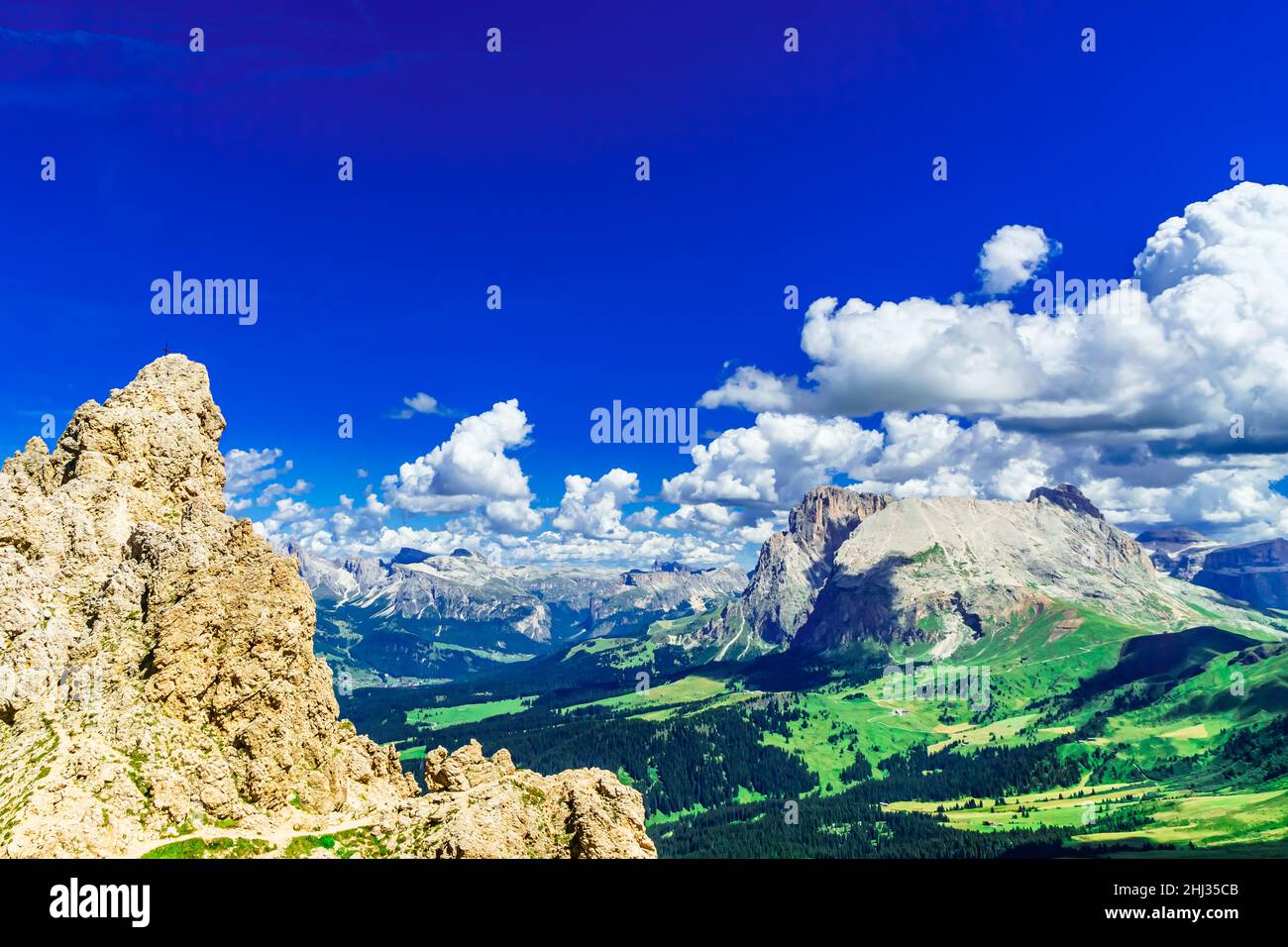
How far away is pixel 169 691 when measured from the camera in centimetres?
9462

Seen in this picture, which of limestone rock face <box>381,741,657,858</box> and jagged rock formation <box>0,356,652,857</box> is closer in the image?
limestone rock face <box>381,741,657,858</box>

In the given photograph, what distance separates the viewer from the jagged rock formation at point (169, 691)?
75.8 m

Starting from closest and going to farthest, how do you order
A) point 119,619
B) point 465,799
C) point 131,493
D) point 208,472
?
point 465,799, point 119,619, point 131,493, point 208,472

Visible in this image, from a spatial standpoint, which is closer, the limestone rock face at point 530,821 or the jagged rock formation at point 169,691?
the limestone rock face at point 530,821

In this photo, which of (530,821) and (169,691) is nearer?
(530,821)

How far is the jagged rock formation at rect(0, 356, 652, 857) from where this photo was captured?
249 feet

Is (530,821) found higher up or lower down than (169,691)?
lower down
